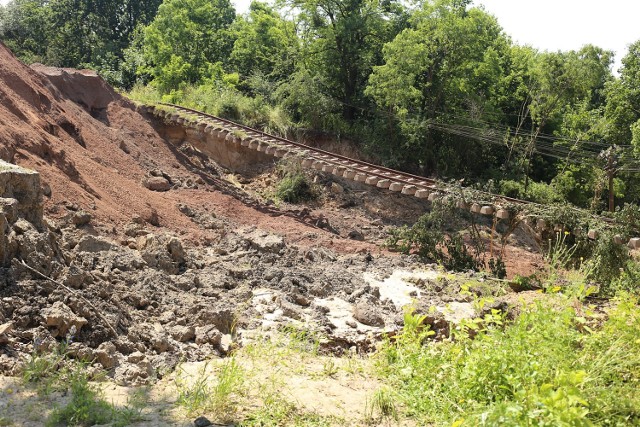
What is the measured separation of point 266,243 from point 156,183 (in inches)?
172

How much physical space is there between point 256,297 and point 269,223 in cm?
596

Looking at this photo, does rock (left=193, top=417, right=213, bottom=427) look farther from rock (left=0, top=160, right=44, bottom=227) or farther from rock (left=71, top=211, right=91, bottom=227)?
rock (left=71, top=211, right=91, bottom=227)

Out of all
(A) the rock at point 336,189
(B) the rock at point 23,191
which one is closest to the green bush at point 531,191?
(A) the rock at point 336,189

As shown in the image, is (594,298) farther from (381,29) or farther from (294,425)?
(381,29)

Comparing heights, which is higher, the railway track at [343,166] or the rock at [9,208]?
the railway track at [343,166]

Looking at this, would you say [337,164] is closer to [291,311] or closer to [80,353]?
[291,311]

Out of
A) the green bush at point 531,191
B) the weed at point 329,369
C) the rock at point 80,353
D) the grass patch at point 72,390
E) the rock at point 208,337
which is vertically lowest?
the rock at point 208,337

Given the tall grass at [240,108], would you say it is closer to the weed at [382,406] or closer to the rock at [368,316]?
the rock at [368,316]

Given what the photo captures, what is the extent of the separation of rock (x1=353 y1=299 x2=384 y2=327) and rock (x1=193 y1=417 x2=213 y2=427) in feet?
15.1

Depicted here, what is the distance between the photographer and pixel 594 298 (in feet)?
38.1

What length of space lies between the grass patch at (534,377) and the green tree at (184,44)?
22702 mm

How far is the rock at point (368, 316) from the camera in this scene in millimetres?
9758

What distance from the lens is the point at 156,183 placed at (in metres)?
16.0

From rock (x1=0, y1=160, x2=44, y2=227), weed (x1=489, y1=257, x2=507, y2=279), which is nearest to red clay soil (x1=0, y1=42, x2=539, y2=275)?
weed (x1=489, y1=257, x2=507, y2=279)
